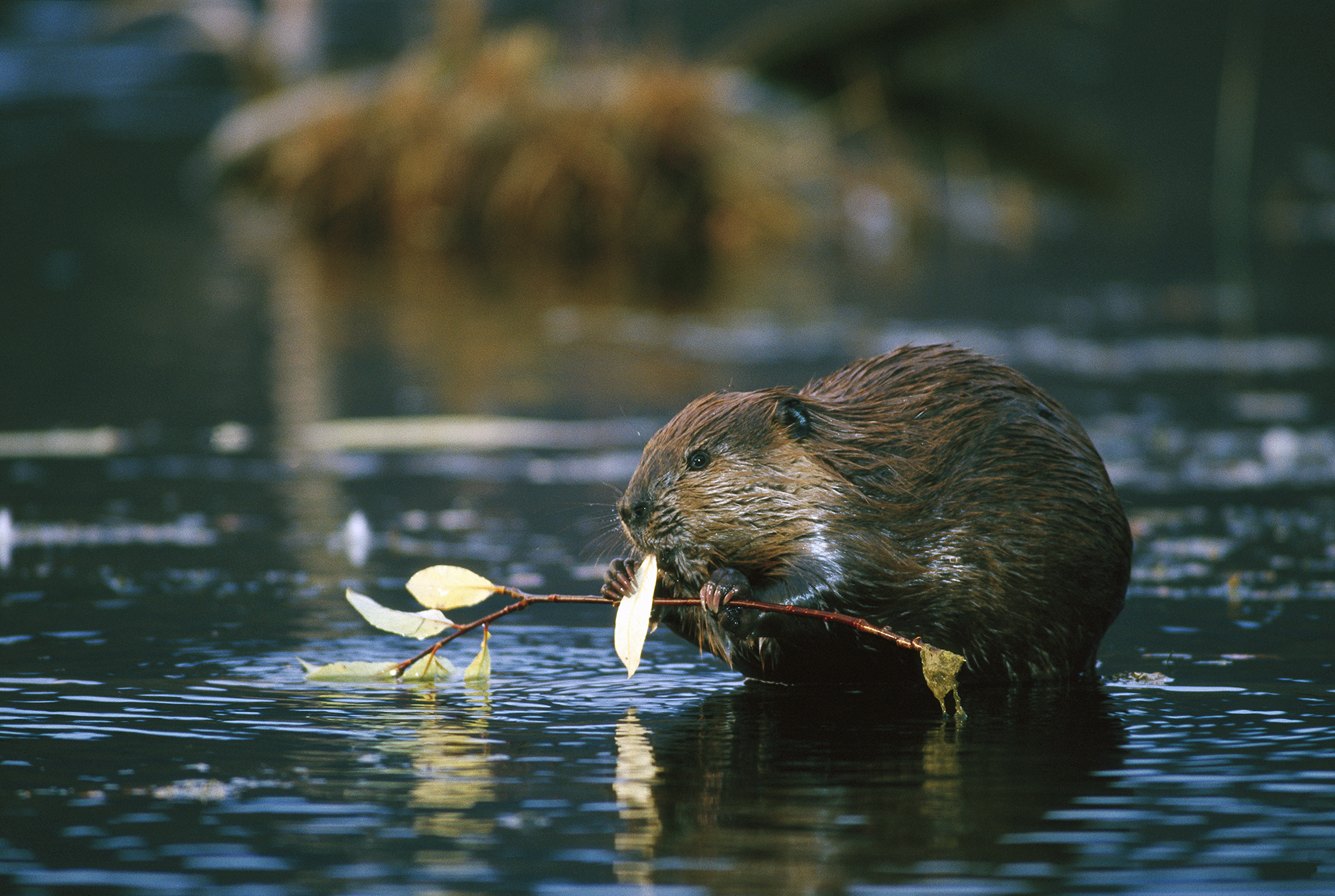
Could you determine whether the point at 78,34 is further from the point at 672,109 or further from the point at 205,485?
the point at 205,485

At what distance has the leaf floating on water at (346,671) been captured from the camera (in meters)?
5.28

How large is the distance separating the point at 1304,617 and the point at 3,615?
396cm

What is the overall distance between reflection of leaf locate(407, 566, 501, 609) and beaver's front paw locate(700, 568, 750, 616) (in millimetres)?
672

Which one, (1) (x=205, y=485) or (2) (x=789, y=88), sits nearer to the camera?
(1) (x=205, y=485)

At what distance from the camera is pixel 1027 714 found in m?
4.95

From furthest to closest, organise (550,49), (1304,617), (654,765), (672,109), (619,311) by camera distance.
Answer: (550,49) < (672,109) < (619,311) < (1304,617) < (654,765)

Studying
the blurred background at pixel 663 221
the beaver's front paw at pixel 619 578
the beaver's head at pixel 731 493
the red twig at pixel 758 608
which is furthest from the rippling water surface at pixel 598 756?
the blurred background at pixel 663 221

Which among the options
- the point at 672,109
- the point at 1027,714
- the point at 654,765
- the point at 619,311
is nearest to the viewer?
the point at 654,765

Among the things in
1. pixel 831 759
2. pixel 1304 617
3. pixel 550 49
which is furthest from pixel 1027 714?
pixel 550 49

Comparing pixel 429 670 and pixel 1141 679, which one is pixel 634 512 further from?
pixel 1141 679

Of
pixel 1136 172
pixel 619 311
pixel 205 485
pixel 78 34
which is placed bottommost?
pixel 205 485

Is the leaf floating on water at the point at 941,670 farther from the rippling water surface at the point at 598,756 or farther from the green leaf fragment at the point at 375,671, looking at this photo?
the green leaf fragment at the point at 375,671

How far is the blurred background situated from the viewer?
11.6 meters

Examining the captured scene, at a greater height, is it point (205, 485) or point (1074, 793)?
point (205, 485)
